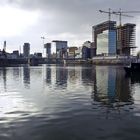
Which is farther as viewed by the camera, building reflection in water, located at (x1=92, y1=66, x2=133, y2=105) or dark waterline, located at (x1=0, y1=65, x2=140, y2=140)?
building reflection in water, located at (x1=92, y1=66, x2=133, y2=105)

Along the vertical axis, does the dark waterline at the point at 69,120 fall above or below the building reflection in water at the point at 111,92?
above

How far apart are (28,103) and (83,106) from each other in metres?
6.22

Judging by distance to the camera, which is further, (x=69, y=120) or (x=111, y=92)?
(x=111, y=92)

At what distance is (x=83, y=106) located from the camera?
97.8ft

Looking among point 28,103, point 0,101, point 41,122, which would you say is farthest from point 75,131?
point 0,101

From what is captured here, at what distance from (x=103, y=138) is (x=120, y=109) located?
10.4 meters

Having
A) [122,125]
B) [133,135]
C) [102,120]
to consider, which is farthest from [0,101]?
[133,135]

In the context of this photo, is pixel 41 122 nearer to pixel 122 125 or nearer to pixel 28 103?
pixel 122 125

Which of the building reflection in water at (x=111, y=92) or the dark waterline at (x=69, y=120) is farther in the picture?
the building reflection in water at (x=111, y=92)

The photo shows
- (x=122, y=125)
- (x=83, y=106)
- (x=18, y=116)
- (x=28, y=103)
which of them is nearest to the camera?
(x=122, y=125)

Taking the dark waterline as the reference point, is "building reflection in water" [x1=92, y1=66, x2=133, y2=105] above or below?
below

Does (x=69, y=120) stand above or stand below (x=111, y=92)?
above

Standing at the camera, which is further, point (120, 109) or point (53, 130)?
point (120, 109)

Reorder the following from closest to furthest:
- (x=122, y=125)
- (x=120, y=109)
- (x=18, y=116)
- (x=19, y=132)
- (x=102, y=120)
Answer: (x=19, y=132), (x=122, y=125), (x=102, y=120), (x=18, y=116), (x=120, y=109)
